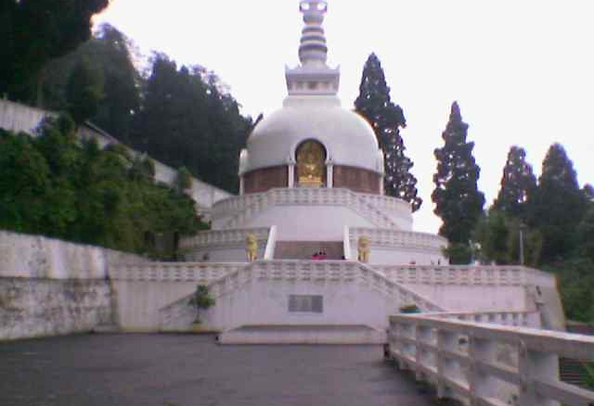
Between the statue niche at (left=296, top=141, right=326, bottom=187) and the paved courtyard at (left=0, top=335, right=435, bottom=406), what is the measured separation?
2033 centimetres

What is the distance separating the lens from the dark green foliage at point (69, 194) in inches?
774

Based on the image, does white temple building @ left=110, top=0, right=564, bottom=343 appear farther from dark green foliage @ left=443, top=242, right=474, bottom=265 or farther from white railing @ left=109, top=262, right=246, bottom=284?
dark green foliage @ left=443, top=242, right=474, bottom=265

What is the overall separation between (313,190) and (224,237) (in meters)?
4.27

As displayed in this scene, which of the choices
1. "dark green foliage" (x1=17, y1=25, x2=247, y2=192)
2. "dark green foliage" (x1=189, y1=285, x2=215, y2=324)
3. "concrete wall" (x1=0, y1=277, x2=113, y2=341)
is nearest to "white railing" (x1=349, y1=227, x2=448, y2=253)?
"dark green foliage" (x1=189, y1=285, x2=215, y2=324)

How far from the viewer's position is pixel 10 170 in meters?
19.6

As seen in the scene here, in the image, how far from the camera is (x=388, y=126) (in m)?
48.0

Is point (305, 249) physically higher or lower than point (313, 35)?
lower

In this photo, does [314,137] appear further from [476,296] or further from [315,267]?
[476,296]

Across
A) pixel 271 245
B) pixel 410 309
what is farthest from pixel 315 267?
pixel 271 245

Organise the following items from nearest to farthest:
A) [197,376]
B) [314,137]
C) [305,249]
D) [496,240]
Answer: [197,376] < [305,249] < [496,240] < [314,137]

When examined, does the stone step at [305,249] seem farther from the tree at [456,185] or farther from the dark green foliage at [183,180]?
the tree at [456,185]

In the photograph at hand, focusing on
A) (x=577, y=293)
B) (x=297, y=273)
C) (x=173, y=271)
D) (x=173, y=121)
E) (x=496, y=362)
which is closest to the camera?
(x=496, y=362)

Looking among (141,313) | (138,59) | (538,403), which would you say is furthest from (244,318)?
(138,59)

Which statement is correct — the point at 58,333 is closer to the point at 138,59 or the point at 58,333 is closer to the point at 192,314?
the point at 192,314
